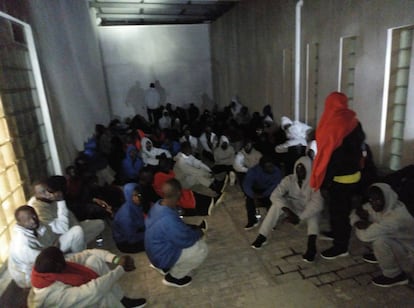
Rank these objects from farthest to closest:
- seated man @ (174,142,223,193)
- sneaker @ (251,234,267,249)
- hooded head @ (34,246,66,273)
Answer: seated man @ (174,142,223,193) → sneaker @ (251,234,267,249) → hooded head @ (34,246,66,273)

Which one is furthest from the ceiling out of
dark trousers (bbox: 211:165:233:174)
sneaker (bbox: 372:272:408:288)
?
sneaker (bbox: 372:272:408:288)

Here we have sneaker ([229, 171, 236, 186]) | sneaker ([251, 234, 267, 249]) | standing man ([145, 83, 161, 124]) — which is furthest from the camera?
standing man ([145, 83, 161, 124])

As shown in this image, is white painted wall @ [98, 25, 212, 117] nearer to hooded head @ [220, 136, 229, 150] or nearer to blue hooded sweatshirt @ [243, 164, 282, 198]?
hooded head @ [220, 136, 229, 150]

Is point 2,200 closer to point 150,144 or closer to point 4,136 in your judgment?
point 4,136

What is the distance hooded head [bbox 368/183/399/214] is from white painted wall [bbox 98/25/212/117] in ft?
32.3

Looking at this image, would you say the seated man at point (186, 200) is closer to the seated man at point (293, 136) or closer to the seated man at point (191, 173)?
the seated man at point (191, 173)

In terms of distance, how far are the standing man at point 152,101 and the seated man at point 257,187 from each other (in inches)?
292

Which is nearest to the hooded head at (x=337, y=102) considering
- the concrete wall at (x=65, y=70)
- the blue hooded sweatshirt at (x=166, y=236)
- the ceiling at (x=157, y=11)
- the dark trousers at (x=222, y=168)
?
the blue hooded sweatshirt at (x=166, y=236)

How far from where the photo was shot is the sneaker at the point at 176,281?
9.94 ft

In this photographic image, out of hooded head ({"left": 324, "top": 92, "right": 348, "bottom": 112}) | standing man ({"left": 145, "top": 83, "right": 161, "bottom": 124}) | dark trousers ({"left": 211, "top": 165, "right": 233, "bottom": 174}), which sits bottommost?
dark trousers ({"left": 211, "top": 165, "right": 233, "bottom": 174})

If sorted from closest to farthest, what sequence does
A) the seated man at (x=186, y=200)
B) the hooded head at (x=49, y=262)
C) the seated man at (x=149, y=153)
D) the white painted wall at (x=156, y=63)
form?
the hooded head at (x=49, y=262) → the seated man at (x=186, y=200) → the seated man at (x=149, y=153) → the white painted wall at (x=156, y=63)

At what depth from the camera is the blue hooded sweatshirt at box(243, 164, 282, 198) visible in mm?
3971

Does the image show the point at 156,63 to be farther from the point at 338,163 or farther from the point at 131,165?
the point at 338,163

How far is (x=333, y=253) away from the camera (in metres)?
3.27
